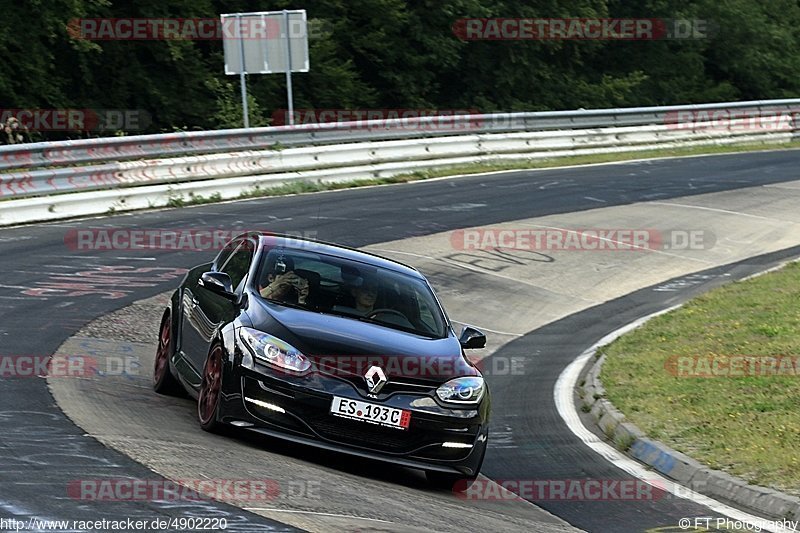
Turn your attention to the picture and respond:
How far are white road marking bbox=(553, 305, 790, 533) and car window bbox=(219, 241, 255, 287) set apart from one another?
3.31 m

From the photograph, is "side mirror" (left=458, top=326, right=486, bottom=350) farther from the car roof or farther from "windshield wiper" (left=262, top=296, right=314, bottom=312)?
"windshield wiper" (left=262, top=296, right=314, bottom=312)

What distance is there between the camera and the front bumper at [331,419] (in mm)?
8539

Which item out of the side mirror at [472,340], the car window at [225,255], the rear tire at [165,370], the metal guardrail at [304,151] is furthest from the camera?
the metal guardrail at [304,151]

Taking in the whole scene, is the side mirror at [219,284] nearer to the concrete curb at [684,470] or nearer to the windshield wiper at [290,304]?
the windshield wiper at [290,304]

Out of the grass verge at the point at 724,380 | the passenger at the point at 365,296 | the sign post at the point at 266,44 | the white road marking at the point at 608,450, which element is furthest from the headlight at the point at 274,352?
the sign post at the point at 266,44

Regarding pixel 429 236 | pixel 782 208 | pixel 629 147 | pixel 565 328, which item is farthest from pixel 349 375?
pixel 629 147

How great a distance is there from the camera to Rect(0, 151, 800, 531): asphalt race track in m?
7.55

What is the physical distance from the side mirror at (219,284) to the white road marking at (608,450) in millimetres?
3378

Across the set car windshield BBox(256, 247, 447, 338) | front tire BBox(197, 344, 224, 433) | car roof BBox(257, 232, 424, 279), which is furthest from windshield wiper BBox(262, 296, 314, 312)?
car roof BBox(257, 232, 424, 279)

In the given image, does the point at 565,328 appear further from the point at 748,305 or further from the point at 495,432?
the point at 495,432

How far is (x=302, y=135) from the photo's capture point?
2592cm

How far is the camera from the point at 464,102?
44438 millimetres

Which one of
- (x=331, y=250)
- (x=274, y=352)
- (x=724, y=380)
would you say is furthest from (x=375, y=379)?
(x=724, y=380)

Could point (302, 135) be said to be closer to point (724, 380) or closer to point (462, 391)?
point (724, 380)
